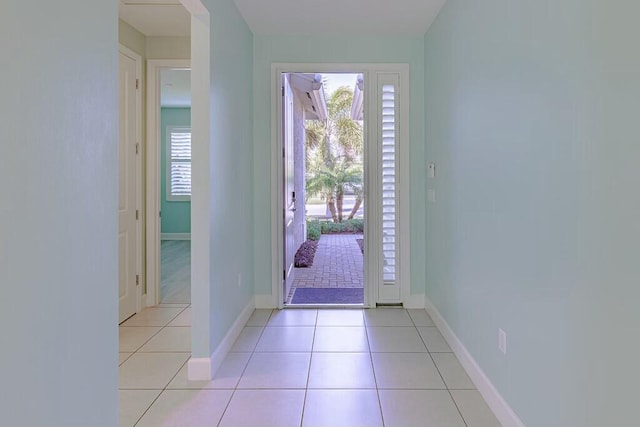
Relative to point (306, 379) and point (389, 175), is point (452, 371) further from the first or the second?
point (389, 175)

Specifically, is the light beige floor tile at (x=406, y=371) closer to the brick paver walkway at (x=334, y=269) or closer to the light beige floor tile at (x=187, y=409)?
the light beige floor tile at (x=187, y=409)

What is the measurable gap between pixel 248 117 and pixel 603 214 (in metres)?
2.95

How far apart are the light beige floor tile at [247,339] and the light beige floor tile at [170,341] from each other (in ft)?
1.16

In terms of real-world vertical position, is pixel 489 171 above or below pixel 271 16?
below

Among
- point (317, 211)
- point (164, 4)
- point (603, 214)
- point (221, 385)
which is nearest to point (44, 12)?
point (603, 214)

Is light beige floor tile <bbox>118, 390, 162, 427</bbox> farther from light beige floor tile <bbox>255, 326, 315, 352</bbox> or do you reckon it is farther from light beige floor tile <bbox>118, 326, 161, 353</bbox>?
light beige floor tile <bbox>255, 326, 315, 352</bbox>

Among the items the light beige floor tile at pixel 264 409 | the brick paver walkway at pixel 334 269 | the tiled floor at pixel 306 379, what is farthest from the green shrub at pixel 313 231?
the light beige floor tile at pixel 264 409

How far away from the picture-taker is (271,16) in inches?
132

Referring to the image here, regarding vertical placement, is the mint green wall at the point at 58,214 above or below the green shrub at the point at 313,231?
above

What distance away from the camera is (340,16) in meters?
3.37

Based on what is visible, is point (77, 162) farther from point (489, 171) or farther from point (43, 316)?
point (489, 171)

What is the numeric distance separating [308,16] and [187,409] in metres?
2.99

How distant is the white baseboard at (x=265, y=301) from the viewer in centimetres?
391

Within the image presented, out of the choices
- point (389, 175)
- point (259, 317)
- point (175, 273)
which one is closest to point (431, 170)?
point (389, 175)
